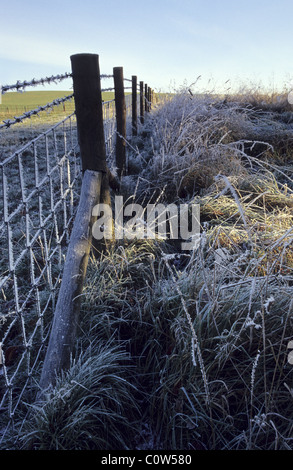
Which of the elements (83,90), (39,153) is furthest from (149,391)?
(39,153)

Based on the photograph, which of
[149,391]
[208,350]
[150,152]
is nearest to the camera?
[208,350]

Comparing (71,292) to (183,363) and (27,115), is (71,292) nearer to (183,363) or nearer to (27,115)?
(183,363)

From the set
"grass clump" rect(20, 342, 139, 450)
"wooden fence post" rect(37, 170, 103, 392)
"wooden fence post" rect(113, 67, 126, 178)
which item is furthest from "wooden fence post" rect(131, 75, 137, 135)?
"grass clump" rect(20, 342, 139, 450)

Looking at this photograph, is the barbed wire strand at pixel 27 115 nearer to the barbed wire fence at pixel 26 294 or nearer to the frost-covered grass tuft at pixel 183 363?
the barbed wire fence at pixel 26 294

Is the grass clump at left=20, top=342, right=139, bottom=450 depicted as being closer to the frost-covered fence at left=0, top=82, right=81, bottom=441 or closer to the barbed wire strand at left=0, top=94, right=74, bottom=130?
the frost-covered fence at left=0, top=82, right=81, bottom=441

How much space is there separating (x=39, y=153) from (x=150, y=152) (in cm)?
301

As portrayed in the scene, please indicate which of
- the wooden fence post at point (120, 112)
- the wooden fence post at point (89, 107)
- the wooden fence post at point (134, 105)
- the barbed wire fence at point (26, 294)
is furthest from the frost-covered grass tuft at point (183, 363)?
the wooden fence post at point (134, 105)

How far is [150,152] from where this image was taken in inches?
204

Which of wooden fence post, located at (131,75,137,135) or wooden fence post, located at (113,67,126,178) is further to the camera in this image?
wooden fence post, located at (131,75,137,135)

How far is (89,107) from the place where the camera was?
82.6 inches

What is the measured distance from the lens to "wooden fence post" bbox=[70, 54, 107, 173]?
6.74 feet

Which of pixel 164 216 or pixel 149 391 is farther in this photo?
pixel 164 216

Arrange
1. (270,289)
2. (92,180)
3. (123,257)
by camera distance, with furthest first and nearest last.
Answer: (123,257) < (92,180) < (270,289)
